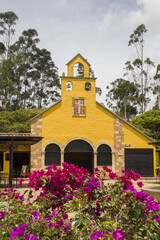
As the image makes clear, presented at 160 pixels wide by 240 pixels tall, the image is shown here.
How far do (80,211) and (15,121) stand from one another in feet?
82.1

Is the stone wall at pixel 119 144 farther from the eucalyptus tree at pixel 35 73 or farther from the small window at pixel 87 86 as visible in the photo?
the eucalyptus tree at pixel 35 73

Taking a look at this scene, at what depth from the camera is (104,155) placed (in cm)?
1695

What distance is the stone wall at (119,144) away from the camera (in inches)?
667

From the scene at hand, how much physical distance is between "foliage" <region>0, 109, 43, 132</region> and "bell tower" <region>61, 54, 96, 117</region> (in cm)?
941

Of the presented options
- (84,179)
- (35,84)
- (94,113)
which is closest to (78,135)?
(94,113)

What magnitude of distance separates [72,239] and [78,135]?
43.7 feet

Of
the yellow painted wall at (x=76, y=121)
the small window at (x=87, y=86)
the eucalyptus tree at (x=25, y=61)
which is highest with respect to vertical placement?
the eucalyptus tree at (x=25, y=61)

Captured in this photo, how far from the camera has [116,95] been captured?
44000 millimetres

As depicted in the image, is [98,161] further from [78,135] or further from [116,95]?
[116,95]

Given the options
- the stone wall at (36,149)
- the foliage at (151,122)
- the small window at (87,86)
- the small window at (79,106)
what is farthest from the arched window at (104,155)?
the foliage at (151,122)

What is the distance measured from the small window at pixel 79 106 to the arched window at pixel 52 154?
9.16 ft

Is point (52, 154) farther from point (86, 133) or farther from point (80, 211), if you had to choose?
point (80, 211)

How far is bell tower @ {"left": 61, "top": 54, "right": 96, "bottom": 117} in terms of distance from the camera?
17.2m

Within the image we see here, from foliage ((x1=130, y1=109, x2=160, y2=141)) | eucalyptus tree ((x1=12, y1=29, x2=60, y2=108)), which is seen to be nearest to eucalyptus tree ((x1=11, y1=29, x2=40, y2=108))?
eucalyptus tree ((x1=12, y1=29, x2=60, y2=108))
